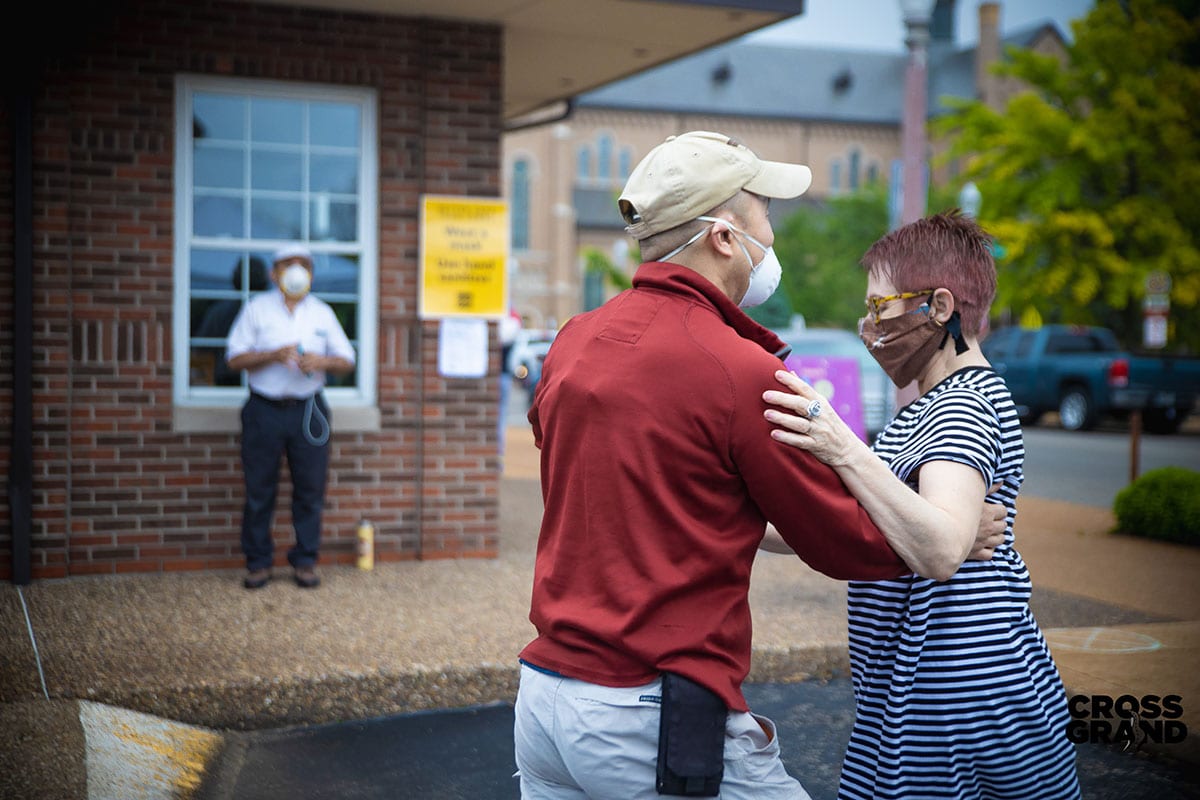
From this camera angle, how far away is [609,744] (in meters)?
1.93

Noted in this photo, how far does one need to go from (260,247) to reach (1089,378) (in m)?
19.4

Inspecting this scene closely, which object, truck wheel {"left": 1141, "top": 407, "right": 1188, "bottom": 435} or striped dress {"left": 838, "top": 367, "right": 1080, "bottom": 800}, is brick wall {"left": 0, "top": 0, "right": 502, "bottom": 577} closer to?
striped dress {"left": 838, "top": 367, "right": 1080, "bottom": 800}

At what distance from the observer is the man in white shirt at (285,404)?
7125mm

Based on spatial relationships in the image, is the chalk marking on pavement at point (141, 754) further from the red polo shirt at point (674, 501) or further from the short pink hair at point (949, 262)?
the short pink hair at point (949, 262)

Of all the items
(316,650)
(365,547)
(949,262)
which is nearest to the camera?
(949,262)

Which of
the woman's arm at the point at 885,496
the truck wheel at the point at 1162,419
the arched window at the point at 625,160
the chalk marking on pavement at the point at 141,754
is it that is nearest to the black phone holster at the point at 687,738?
the woman's arm at the point at 885,496

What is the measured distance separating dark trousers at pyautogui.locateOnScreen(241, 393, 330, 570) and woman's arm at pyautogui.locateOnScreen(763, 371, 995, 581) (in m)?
5.64

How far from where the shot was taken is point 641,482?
1886 millimetres

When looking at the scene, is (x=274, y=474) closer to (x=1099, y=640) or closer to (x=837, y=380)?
(x=837, y=380)

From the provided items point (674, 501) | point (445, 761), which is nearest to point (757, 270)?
point (674, 501)

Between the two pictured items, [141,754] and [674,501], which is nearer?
[674,501]

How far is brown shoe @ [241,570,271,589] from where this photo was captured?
7117 millimetres

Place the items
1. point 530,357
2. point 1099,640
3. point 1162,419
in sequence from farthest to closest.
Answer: point 530,357 → point 1162,419 → point 1099,640

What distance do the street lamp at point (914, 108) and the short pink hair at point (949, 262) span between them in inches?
311
